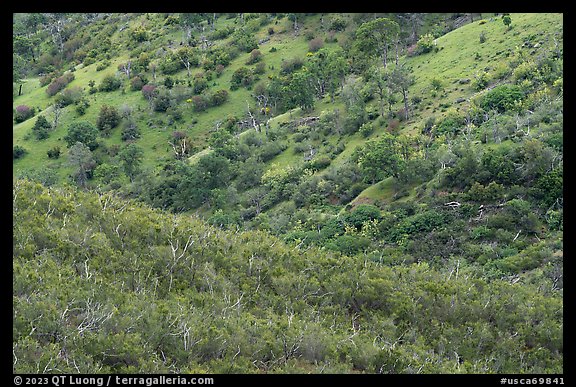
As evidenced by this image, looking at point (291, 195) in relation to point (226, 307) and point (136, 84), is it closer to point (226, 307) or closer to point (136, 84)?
point (226, 307)

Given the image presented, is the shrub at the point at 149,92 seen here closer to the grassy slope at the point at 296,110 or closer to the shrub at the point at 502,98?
the grassy slope at the point at 296,110

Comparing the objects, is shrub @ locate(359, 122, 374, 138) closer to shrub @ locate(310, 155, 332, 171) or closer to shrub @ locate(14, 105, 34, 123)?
shrub @ locate(310, 155, 332, 171)

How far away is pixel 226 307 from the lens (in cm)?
1589

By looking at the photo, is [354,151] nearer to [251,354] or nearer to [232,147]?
[232,147]

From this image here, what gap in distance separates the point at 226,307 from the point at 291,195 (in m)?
32.7

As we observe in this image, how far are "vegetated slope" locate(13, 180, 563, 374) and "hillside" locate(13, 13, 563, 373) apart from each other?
0.23 feet

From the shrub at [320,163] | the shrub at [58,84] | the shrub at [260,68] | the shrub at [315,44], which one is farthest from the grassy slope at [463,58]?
the shrub at [58,84]

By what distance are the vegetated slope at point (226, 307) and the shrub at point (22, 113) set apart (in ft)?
177

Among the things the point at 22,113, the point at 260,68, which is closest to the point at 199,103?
the point at 260,68

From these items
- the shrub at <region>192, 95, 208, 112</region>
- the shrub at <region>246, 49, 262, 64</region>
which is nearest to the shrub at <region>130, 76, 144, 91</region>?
the shrub at <region>192, 95, 208, 112</region>

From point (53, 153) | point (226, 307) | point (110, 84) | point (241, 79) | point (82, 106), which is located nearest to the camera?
point (226, 307)

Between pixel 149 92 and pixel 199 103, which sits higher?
pixel 149 92

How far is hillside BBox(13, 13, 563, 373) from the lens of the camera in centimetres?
1438

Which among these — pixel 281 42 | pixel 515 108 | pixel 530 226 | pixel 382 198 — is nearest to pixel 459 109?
pixel 515 108
